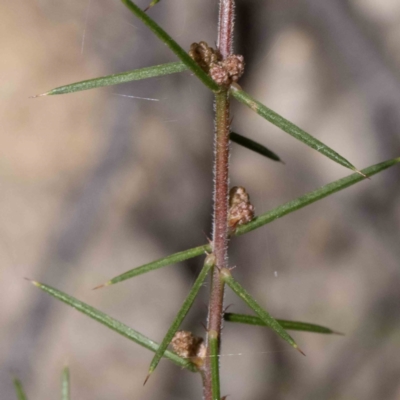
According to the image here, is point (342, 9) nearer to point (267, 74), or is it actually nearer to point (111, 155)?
point (267, 74)

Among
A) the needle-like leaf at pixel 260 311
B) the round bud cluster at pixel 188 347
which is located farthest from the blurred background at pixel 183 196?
the needle-like leaf at pixel 260 311

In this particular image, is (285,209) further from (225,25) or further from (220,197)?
(225,25)

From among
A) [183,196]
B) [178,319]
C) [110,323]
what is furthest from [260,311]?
[183,196]

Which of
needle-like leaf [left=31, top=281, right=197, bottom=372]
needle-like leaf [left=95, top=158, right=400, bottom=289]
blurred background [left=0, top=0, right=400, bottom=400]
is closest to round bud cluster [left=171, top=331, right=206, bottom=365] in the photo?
needle-like leaf [left=31, top=281, right=197, bottom=372]

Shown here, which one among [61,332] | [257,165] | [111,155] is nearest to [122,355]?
[61,332]

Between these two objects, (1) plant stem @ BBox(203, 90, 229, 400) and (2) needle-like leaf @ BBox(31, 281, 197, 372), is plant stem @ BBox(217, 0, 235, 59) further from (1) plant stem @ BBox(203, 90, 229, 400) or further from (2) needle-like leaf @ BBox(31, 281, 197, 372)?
(2) needle-like leaf @ BBox(31, 281, 197, 372)

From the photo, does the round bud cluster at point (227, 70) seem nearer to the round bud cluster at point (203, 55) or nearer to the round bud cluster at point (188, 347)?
the round bud cluster at point (203, 55)
